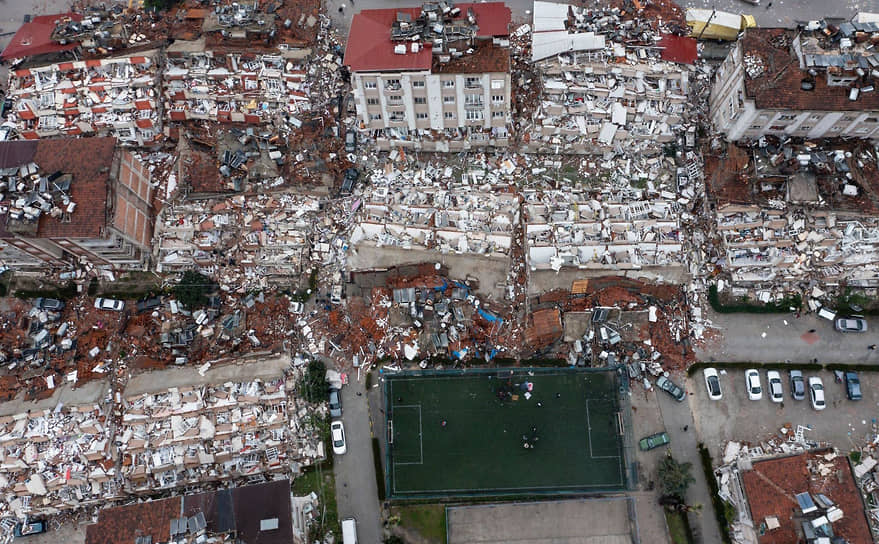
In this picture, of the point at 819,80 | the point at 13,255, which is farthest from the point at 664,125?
the point at 13,255

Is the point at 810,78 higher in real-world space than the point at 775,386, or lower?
higher

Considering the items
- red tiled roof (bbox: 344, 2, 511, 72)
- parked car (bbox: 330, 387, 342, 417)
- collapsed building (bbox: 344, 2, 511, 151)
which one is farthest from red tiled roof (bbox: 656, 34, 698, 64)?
parked car (bbox: 330, 387, 342, 417)

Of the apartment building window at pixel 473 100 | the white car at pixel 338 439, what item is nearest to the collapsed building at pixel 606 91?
the apartment building window at pixel 473 100

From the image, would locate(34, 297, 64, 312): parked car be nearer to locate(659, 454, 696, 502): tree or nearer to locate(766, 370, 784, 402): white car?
locate(659, 454, 696, 502): tree

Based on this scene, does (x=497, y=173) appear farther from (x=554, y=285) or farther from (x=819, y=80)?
(x=819, y=80)

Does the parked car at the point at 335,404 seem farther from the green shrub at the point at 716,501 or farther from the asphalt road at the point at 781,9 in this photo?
the asphalt road at the point at 781,9

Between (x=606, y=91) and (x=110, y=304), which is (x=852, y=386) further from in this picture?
(x=110, y=304)

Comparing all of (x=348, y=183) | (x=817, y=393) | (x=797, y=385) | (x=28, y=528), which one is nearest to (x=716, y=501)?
(x=797, y=385)
